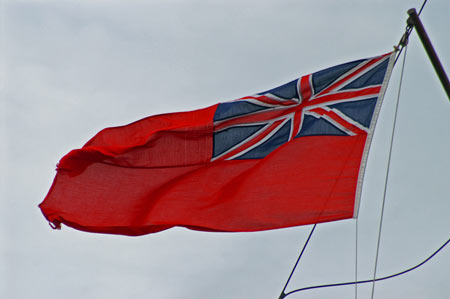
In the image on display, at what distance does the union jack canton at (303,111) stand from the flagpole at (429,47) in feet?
4.59

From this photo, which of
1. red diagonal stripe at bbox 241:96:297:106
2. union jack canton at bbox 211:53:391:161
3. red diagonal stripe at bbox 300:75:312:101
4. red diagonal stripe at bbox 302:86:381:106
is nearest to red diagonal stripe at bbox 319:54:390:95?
union jack canton at bbox 211:53:391:161

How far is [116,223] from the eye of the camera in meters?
14.0

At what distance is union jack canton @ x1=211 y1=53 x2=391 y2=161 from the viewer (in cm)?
1299

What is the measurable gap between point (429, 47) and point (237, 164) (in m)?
4.28

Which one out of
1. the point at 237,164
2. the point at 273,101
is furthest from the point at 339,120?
the point at 237,164

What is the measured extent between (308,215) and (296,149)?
1.39 m

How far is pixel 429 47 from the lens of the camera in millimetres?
11070

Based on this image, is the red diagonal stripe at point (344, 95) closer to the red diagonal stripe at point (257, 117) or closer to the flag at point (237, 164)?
the flag at point (237, 164)

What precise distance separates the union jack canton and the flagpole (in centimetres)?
140

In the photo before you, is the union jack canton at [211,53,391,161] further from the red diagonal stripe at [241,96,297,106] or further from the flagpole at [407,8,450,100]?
the flagpole at [407,8,450,100]

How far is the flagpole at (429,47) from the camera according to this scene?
10.8 meters

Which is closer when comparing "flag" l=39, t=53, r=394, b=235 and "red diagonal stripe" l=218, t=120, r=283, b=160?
"flag" l=39, t=53, r=394, b=235

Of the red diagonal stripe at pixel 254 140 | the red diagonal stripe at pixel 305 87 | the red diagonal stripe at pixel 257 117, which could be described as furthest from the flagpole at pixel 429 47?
the red diagonal stripe at pixel 254 140

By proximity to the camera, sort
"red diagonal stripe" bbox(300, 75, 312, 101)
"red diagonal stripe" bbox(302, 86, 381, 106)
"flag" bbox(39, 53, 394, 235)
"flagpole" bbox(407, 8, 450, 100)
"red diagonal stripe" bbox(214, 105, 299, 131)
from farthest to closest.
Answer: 1. "red diagonal stripe" bbox(214, 105, 299, 131)
2. "red diagonal stripe" bbox(300, 75, 312, 101)
3. "red diagonal stripe" bbox(302, 86, 381, 106)
4. "flag" bbox(39, 53, 394, 235)
5. "flagpole" bbox(407, 8, 450, 100)
